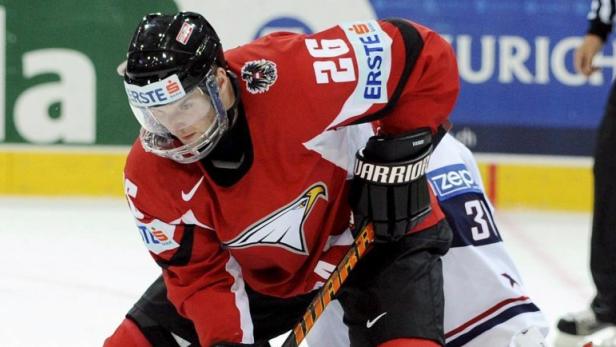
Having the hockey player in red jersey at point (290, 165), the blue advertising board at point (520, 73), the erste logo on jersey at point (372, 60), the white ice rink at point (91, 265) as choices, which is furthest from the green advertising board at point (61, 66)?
the erste logo on jersey at point (372, 60)

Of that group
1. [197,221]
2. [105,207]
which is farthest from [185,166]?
[105,207]

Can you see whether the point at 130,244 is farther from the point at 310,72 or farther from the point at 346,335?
the point at 310,72

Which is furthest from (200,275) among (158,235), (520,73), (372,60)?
(520,73)

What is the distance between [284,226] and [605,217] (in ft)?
1.93

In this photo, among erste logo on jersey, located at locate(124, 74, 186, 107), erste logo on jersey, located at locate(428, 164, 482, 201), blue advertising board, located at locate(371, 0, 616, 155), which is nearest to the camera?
erste logo on jersey, located at locate(124, 74, 186, 107)

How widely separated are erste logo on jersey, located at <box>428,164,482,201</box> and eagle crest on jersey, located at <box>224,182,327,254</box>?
0.37m

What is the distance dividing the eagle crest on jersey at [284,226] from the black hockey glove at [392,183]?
0.29 feet

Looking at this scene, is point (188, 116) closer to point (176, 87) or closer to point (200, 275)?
point (176, 87)

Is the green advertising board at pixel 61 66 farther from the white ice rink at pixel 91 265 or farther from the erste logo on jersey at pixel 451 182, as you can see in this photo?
the erste logo on jersey at pixel 451 182

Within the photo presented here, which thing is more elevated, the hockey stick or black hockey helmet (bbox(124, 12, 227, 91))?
black hockey helmet (bbox(124, 12, 227, 91))

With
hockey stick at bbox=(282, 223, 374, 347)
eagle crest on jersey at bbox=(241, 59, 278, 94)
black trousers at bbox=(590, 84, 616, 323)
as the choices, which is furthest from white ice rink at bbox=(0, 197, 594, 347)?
eagle crest on jersey at bbox=(241, 59, 278, 94)

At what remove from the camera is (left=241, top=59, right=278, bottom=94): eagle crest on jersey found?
236 centimetres

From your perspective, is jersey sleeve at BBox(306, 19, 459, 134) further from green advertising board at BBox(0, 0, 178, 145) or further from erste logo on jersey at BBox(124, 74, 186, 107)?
green advertising board at BBox(0, 0, 178, 145)

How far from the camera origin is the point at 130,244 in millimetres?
4156
